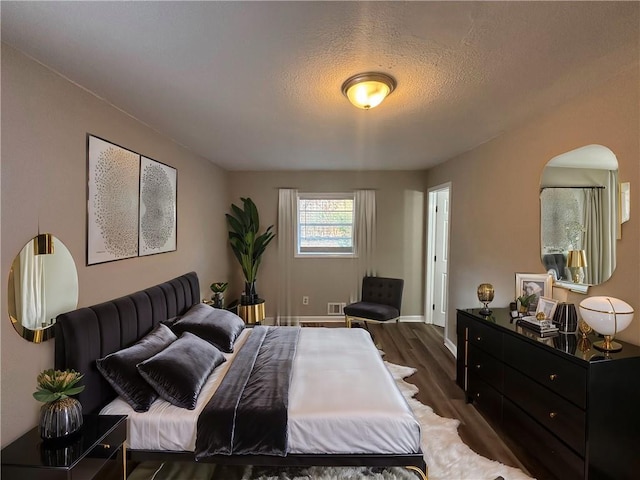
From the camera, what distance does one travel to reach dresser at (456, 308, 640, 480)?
1622 millimetres

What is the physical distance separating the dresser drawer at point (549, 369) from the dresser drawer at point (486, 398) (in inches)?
13.7

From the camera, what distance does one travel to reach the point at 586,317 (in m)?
1.80

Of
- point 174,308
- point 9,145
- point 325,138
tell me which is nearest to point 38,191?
point 9,145

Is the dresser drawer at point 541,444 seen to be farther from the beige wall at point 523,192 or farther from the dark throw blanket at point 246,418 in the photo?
the dark throw blanket at point 246,418

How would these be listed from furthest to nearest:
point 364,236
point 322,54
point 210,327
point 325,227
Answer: point 325,227 < point 364,236 < point 210,327 < point 322,54

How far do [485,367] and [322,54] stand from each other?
2555 mm

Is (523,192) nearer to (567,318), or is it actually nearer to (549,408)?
(567,318)

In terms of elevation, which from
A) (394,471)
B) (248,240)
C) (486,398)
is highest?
(248,240)

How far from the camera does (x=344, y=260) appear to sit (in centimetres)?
508

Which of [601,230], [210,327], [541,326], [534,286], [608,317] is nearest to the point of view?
[608,317]

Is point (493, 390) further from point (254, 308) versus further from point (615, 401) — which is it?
point (254, 308)

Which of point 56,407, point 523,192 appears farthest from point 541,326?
point 56,407

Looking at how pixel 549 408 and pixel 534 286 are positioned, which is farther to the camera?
pixel 534 286

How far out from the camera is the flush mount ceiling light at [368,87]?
70.4 inches
